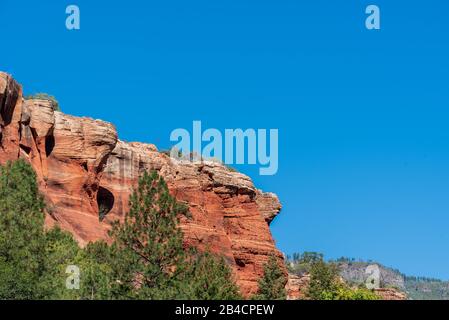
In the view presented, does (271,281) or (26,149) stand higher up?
(26,149)

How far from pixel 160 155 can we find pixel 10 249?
57.6 meters

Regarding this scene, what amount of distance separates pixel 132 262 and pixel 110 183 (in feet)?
181

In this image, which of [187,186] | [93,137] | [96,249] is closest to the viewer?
[96,249]

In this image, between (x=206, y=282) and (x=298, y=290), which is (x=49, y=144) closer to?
(x=298, y=290)

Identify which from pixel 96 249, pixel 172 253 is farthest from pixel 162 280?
pixel 96 249

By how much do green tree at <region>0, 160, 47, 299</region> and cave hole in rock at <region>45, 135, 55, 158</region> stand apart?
34.3 meters

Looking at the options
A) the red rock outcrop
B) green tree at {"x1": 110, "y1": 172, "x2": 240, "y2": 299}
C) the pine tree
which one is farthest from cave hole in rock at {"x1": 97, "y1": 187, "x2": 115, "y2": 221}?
green tree at {"x1": 110, "y1": 172, "x2": 240, "y2": 299}

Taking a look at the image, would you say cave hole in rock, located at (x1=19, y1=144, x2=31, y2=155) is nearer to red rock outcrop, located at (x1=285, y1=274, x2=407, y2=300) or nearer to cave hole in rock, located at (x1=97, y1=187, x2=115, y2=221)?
cave hole in rock, located at (x1=97, y1=187, x2=115, y2=221)

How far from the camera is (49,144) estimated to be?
91.0 meters

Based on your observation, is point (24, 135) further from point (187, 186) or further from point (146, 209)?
point (146, 209)

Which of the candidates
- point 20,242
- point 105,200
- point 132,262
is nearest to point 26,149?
point 105,200

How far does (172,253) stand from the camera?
1868 inches

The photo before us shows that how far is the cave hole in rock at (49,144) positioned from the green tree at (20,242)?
34.3 m
